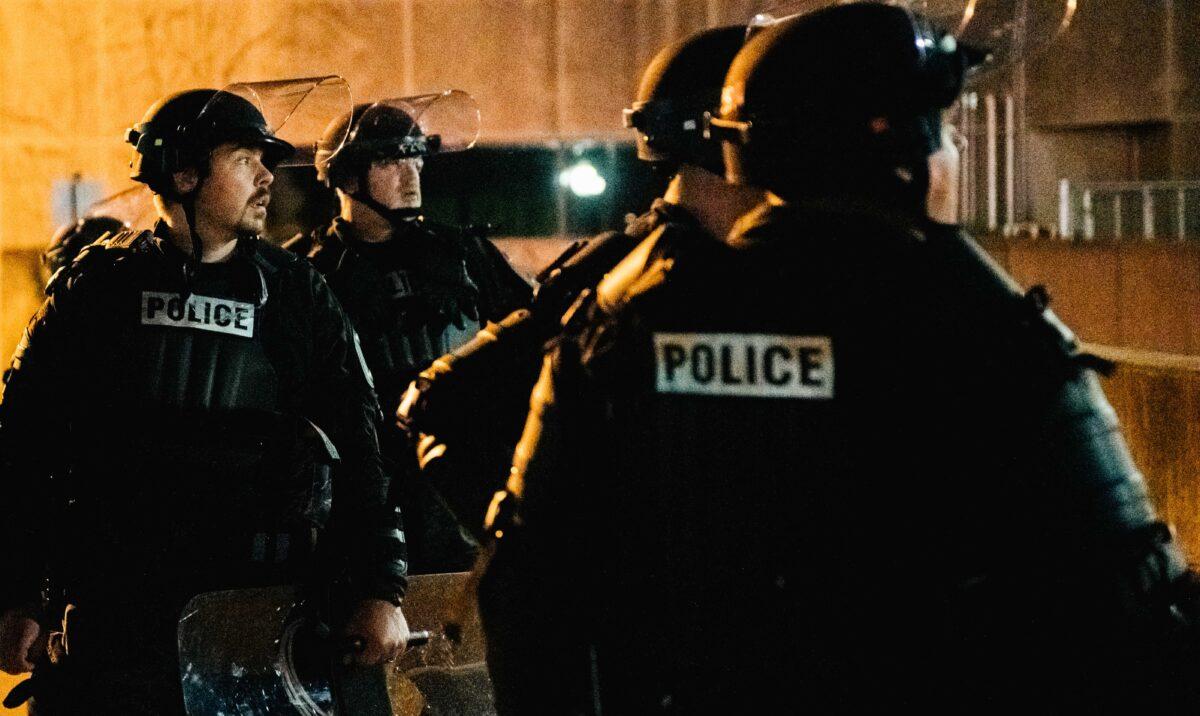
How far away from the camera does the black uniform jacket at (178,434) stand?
12.5 ft

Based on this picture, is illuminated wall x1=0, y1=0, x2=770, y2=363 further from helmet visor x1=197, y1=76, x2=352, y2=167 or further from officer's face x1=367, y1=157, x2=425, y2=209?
helmet visor x1=197, y1=76, x2=352, y2=167

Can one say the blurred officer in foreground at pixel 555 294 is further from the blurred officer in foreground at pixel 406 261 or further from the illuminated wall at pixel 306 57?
the illuminated wall at pixel 306 57

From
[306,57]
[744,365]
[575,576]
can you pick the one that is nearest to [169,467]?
[575,576]

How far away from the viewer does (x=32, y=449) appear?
12.7 ft

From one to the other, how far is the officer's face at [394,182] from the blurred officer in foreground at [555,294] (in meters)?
2.40

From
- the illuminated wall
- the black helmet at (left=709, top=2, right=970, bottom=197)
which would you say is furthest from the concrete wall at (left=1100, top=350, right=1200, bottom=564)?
the illuminated wall

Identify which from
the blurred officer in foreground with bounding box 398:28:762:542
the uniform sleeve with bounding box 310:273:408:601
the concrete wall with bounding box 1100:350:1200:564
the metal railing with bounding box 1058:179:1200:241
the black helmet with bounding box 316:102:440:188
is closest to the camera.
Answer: the blurred officer in foreground with bounding box 398:28:762:542

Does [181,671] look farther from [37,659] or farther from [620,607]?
[620,607]

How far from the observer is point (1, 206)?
14.3 meters

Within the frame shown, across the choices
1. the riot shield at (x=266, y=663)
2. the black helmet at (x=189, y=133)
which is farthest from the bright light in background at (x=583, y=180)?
the riot shield at (x=266, y=663)

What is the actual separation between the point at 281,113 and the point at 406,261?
5.07 ft

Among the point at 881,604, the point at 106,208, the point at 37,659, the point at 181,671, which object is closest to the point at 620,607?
the point at 881,604

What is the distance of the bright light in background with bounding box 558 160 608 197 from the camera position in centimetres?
1412

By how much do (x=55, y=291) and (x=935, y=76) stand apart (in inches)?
99.1
